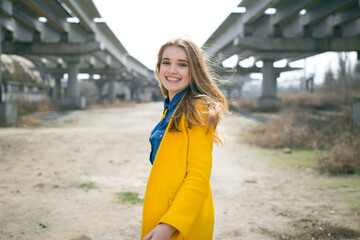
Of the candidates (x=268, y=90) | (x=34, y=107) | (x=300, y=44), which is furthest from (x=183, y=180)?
(x=34, y=107)

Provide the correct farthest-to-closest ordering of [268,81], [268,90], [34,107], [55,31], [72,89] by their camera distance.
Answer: [72,89] → [268,81] → [268,90] → [34,107] → [55,31]

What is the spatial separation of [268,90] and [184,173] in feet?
61.0

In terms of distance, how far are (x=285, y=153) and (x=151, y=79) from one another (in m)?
48.0

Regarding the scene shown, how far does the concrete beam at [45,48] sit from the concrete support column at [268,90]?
10.5 m

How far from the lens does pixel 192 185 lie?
1.43m

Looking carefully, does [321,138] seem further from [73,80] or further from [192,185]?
[73,80]

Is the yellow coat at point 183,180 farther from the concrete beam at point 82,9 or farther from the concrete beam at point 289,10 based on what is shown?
the concrete beam at point 82,9

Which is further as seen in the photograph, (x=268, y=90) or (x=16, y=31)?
(x=268, y=90)

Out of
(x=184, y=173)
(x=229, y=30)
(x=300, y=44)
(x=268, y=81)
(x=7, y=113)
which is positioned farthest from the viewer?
(x=268, y=81)

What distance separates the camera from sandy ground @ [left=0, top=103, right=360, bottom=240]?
3037 millimetres

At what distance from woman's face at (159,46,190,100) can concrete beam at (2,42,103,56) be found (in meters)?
16.2

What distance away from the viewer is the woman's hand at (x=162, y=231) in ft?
4.46

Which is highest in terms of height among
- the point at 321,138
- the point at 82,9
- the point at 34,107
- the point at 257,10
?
the point at 82,9

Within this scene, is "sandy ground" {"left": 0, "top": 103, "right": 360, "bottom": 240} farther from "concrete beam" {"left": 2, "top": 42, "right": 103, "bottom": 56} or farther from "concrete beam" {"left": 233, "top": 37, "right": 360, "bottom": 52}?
"concrete beam" {"left": 2, "top": 42, "right": 103, "bottom": 56}
